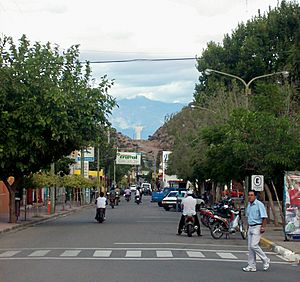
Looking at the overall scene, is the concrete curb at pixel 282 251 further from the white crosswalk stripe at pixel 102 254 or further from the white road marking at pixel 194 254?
the white crosswalk stripe at pixel 102 254

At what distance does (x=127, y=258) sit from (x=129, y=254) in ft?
4.01

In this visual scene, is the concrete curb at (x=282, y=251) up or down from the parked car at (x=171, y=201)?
down

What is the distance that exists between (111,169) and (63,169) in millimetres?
72992

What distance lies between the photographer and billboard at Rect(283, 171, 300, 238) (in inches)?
1041

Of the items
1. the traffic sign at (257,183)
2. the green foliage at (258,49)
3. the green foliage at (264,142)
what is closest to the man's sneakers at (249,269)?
the traffic sign at (257,183)

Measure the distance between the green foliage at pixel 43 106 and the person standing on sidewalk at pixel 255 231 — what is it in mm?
17842

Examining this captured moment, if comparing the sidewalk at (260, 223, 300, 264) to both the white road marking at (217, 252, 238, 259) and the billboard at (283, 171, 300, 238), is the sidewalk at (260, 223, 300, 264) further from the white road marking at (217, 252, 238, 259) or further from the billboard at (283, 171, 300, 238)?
the white road marking at (217, 252, 238, 259)

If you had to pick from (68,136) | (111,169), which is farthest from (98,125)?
(111,169)

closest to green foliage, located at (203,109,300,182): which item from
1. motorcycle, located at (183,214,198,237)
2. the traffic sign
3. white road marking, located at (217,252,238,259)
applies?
the traffic sign

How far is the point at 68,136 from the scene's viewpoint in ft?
119

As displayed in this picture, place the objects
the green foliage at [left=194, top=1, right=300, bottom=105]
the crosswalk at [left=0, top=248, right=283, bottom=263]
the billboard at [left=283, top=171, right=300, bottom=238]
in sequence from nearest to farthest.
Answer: the crosswalk at [left=0, top=248, right=283, bottom=263] < the billboard at [left=283, top=171, right=300, bottom=238] < the green foliage at [left=194, top=1, right=300, bottom=105]

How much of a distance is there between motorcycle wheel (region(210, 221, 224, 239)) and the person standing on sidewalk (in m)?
10.7

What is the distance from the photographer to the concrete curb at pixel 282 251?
21.5m

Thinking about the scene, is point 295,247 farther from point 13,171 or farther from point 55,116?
point 13,171
